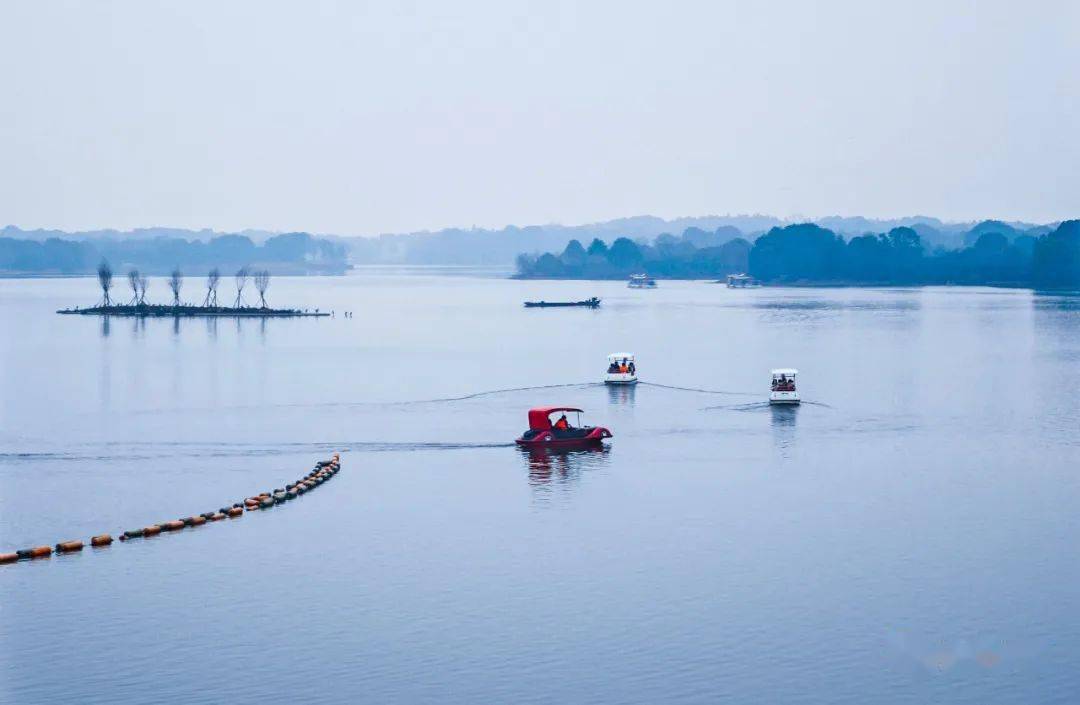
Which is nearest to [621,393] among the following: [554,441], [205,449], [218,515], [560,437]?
[560,437]

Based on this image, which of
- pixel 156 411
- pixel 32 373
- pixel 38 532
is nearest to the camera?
pixel 38 532

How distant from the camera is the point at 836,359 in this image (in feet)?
219

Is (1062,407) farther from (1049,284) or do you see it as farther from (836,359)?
(1049,284)

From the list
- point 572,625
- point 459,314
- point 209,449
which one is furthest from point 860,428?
point 459,314

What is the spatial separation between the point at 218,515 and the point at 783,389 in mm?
24380

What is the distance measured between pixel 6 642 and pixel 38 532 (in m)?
7.09

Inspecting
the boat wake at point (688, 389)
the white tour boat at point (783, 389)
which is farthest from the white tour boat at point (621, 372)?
the white tour boat at point (783, 389)

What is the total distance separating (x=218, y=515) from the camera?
91.5ft

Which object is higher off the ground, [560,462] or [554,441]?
[554,441]

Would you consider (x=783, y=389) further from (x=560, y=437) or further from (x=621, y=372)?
(x=560, y=437)

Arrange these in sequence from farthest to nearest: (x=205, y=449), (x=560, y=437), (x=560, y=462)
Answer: (x=205, y=449)
(x=560, y=437)
(x=560, y=462)

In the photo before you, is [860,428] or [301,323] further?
[301,323]

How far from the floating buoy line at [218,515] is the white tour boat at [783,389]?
1828 centimetres

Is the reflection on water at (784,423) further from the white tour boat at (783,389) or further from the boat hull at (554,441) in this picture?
the boat hull at (554,441)
